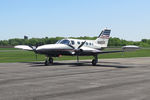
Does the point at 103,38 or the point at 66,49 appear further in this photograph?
the point at 103,38

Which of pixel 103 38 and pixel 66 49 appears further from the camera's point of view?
pixel 103 38

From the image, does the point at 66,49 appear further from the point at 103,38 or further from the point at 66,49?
the point at 103,38

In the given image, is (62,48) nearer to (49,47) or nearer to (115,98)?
(49,47)

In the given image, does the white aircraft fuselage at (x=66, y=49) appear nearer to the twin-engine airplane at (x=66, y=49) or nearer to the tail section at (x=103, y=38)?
the twin-engine airplane at (x=66, y=49)

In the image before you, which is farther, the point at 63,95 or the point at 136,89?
the point at 136,89

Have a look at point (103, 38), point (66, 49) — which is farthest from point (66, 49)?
point (103, 38)

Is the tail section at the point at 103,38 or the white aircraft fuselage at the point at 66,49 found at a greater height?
the tail section at the point at 103,38

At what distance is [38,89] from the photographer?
12.3m

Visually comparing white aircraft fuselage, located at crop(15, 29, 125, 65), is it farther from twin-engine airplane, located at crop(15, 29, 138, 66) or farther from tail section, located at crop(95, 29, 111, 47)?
tail section, located at crop(95, 29, 111, 47)

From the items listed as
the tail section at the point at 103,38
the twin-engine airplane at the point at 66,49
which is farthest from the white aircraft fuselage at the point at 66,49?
the tail section at the point at 103,38

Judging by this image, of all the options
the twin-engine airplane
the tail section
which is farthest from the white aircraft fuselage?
the tail section

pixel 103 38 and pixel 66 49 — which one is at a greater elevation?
pixel 103 38

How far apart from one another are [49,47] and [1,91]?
1595 cm

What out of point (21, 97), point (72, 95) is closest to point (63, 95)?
point (72, 95)
